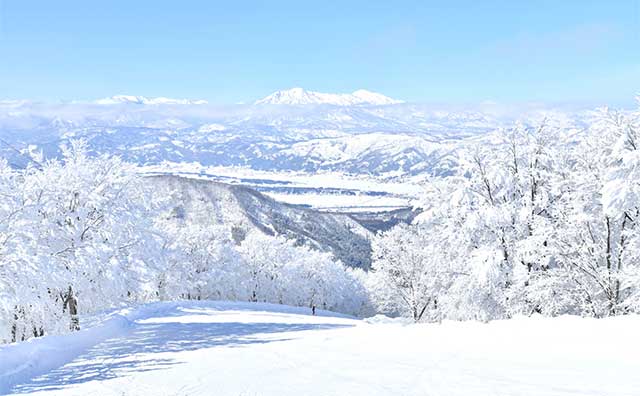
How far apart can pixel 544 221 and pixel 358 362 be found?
44.3 ft

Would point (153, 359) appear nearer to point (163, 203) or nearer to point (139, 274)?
point (139, 274)

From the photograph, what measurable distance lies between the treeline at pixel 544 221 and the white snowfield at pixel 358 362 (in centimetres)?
519

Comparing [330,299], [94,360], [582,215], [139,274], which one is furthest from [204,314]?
[330,299]

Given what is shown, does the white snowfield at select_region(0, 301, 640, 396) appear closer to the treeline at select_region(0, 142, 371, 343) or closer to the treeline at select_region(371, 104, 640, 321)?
the treeline at select_region(0, 142, 371, 343)

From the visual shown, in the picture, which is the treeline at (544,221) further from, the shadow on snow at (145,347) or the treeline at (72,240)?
the treeline at (72,240)

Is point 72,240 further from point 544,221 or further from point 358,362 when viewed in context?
point 544,221

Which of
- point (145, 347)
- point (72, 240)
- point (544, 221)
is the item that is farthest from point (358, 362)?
point (72, 240)

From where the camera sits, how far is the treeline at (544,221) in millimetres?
21484

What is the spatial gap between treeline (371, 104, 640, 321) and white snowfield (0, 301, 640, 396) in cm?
519

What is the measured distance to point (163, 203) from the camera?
35.7 meters

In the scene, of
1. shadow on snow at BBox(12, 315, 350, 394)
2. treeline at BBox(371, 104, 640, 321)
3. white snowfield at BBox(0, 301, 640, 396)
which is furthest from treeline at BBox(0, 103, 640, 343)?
white snowfield at BBox(0, 301, 640, 396)

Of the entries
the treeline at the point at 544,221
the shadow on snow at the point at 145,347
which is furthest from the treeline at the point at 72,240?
the treeline at the point at 544,221

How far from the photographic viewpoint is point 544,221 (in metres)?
23.9

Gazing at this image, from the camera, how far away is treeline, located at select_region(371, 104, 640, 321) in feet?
70.5
